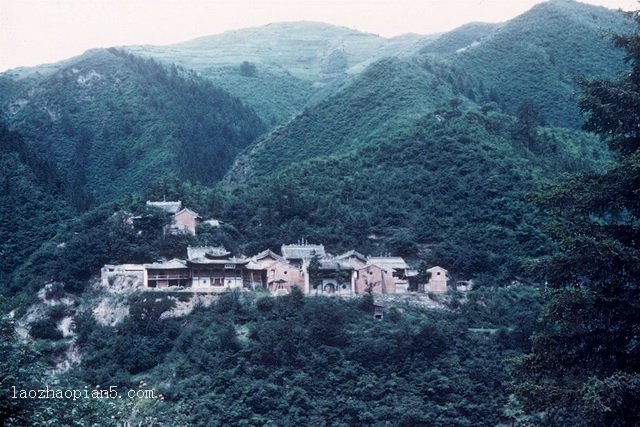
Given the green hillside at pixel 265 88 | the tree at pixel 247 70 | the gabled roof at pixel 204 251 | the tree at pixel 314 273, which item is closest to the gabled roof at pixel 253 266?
the gabled roof at pixel 204 251

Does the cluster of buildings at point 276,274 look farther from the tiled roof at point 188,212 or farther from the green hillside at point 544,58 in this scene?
the green hillside at point 544,58

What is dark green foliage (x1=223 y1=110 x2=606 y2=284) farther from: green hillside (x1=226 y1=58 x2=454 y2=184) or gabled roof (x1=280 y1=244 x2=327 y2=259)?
green hillside (x1=226 y1=58 x2=454 y2=184)

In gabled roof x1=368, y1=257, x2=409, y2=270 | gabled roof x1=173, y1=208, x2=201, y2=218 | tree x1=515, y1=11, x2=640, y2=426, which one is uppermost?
tree x1=515, y1=11, x2=640, y2=426

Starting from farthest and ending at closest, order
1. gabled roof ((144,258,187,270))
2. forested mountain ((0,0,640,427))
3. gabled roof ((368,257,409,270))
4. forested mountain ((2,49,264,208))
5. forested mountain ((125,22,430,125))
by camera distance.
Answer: forested mountain ((125,22,430,125)) → forested mountain ((2,49,264,208)) → gabled roof ((368,257,409,270)) → gabled roof ((144,258,187,270)) → forested mountain ((0,0,640,427))

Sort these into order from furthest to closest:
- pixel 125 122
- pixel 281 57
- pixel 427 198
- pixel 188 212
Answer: pixel 281 57, pixel 125 122, pixel 427 198, pixel 188 212

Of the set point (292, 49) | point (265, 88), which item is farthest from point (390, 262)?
point (292, 49)

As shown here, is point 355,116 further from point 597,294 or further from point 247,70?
point 597,294

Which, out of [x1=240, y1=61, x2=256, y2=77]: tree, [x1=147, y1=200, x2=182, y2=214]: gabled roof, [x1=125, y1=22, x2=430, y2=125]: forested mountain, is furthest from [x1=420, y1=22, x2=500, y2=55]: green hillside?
[x1=147, y1=200, x2=182, y2=214]: gabled roof

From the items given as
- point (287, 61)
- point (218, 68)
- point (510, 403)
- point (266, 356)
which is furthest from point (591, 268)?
point (287, 61)
